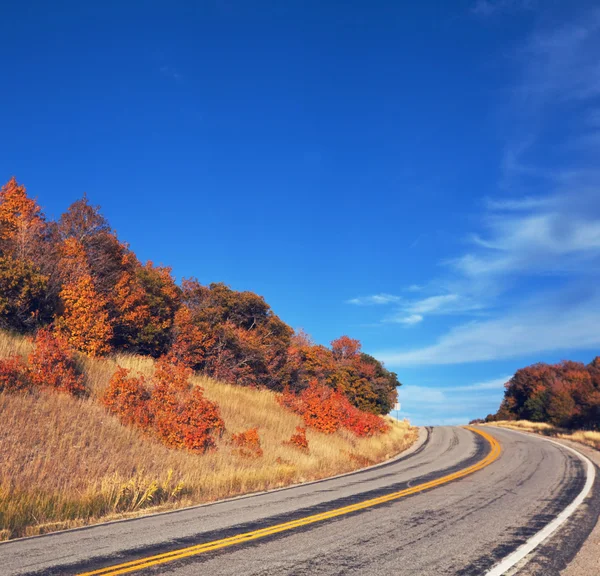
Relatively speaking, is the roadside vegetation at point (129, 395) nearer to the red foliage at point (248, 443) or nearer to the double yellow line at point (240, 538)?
the red foliage at point (248, 443)

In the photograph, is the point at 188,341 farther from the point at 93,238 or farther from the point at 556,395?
the point at 556,395

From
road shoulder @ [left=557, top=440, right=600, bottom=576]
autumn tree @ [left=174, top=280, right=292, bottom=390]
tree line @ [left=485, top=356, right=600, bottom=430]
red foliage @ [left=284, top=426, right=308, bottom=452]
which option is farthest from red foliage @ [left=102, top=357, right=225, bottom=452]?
tree line @ [left=485, top=356, right=600, bottom=430]

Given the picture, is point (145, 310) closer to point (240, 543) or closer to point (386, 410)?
point (240, 543)

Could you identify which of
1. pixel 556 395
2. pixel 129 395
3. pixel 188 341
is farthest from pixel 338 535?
pixel 556 395

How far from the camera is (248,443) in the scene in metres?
17.3

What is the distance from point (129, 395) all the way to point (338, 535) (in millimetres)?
10198

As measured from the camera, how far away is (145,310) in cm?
2161

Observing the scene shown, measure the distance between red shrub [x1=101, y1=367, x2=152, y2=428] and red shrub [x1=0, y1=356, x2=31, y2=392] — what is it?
8.02ft

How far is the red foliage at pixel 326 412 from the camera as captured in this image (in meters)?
24.1

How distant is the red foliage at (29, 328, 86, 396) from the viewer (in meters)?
13.5

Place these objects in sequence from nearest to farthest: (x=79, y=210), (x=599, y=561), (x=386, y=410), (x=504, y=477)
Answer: (x=599, y=561) → (x=504, y=477) → (x=79, y=210) → (x=386, y=410)

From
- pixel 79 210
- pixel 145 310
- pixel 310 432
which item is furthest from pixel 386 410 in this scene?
pixel 79 210

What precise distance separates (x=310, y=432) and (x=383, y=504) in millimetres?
13377

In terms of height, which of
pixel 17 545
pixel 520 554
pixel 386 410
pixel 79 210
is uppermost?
pixel 79 210
